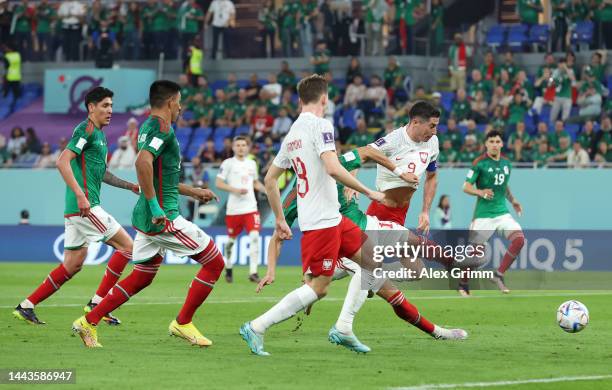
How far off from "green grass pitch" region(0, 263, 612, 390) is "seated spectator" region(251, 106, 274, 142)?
14.5 m

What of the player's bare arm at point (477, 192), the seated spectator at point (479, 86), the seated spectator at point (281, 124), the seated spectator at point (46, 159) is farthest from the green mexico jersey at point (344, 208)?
the seated spectator at point (46, 159)

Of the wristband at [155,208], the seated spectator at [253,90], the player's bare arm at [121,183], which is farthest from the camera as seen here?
the seated spectator at [253,90]

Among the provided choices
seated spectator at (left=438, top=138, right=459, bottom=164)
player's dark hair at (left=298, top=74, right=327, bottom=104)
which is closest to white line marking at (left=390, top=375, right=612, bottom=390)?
player's dark hair at (left=298, top=74, right=327, bottom=104)

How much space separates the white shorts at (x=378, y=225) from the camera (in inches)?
531

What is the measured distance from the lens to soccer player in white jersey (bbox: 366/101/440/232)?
13977 millimetres

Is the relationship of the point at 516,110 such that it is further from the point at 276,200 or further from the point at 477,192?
the point at 276,200

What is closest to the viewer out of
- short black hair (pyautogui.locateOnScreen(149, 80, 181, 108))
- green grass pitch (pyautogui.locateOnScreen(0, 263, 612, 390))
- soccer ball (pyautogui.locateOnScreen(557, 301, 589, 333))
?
green grass pitch (pyautogui.locateOnScreen(0, 263, 612, 390))

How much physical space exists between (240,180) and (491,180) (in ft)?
16.8

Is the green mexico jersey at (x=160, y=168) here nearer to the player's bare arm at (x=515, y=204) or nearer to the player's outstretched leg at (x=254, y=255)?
the player's bare arm at (x=515, y=204)

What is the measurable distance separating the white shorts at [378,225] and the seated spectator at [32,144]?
77.7 ft

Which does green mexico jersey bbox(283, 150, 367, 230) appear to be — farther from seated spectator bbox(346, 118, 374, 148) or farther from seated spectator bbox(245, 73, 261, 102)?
seated spectator bbox(245, 73, 261, 102)

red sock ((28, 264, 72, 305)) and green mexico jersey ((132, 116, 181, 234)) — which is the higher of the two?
green mexico jersey ((132, 116, 181, 234))

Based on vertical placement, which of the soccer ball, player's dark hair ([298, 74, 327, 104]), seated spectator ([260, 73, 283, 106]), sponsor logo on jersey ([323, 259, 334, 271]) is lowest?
the soccer ball

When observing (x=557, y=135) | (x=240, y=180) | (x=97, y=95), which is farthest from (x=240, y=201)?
(x=97, y=95)
